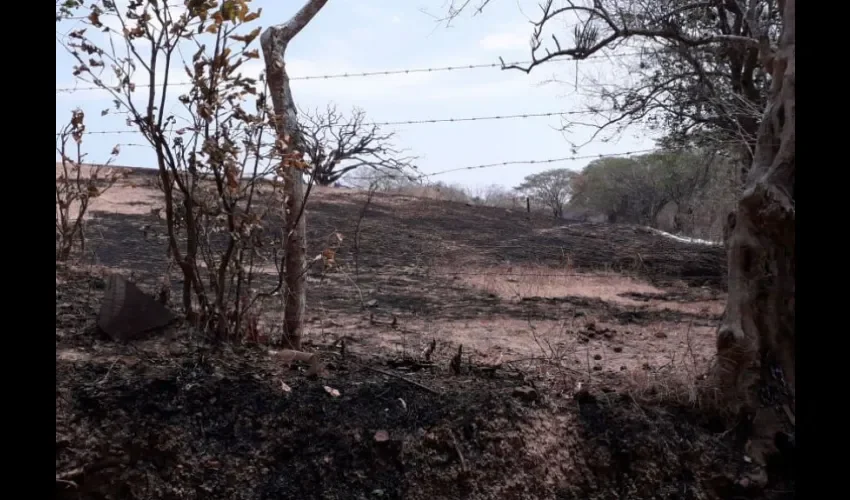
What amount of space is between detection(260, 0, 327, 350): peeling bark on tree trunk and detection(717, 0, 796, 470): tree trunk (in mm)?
2434

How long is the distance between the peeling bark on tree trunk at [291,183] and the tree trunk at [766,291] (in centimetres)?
243

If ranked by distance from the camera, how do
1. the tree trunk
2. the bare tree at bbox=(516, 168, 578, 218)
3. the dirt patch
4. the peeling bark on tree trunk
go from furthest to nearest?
the bare tree at bbox=(516, 168, 578, 218), the peeling bark on tree trunk, the tree trunk, the dirt patch

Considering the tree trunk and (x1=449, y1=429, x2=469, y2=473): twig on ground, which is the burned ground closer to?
(x1=449, y1=429, x2=469, y2=473): twig on ground

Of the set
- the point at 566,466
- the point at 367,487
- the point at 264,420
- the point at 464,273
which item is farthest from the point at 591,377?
the point at 464,273

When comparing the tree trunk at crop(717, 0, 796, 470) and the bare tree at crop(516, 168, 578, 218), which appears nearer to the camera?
the tree trunk at crop(717, 0, 796, 470)

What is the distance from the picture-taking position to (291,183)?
14.9 feet

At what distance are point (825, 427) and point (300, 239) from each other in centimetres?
300

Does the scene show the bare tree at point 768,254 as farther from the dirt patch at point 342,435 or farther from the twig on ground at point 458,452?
the twig on ground at point 458,452

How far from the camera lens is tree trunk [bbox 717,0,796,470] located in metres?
4.04

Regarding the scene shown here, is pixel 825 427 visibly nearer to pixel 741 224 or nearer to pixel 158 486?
pixel 741 224

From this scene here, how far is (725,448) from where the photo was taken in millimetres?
3965

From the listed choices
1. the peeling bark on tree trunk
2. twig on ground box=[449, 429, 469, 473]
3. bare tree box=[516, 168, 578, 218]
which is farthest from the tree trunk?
bare tree box=[516, 168, 578, 218]

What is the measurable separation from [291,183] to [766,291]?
A: 273cm

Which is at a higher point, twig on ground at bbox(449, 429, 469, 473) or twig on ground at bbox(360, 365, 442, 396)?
twig on ground at bbox(360, 365, 442, 396)
